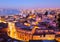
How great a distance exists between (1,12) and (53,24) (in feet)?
2.91

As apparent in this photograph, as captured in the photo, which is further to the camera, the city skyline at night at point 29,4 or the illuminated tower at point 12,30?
the city skyline at night at point 29,4

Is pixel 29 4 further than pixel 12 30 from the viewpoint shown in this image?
Yes

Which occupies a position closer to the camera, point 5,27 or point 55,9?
point 5,27

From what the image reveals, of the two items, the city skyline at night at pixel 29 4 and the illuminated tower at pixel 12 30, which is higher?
the city skyline at night at pixel 29 4

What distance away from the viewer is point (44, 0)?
2.41 m

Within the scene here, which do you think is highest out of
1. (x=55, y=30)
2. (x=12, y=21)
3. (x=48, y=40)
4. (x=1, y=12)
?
(x=1, y=12)

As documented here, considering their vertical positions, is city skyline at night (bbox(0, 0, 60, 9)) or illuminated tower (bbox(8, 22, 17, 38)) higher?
city skyline at night (bbox(0, 0, 60, 9))

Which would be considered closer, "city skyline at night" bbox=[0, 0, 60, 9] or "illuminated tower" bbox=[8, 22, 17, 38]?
"illuminated tower" bbox=[8, 22, 17, 38]

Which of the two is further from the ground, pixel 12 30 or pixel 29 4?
pixel 29 4

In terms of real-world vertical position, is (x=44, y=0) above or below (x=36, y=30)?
above

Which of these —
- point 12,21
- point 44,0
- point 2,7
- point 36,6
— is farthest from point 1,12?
point 44,0

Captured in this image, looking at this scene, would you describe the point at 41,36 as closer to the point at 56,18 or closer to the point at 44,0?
the point at 56,18

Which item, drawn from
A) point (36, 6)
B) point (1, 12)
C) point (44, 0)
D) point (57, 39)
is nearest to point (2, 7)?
point (1, 12)

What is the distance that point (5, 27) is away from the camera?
7.29 feet
